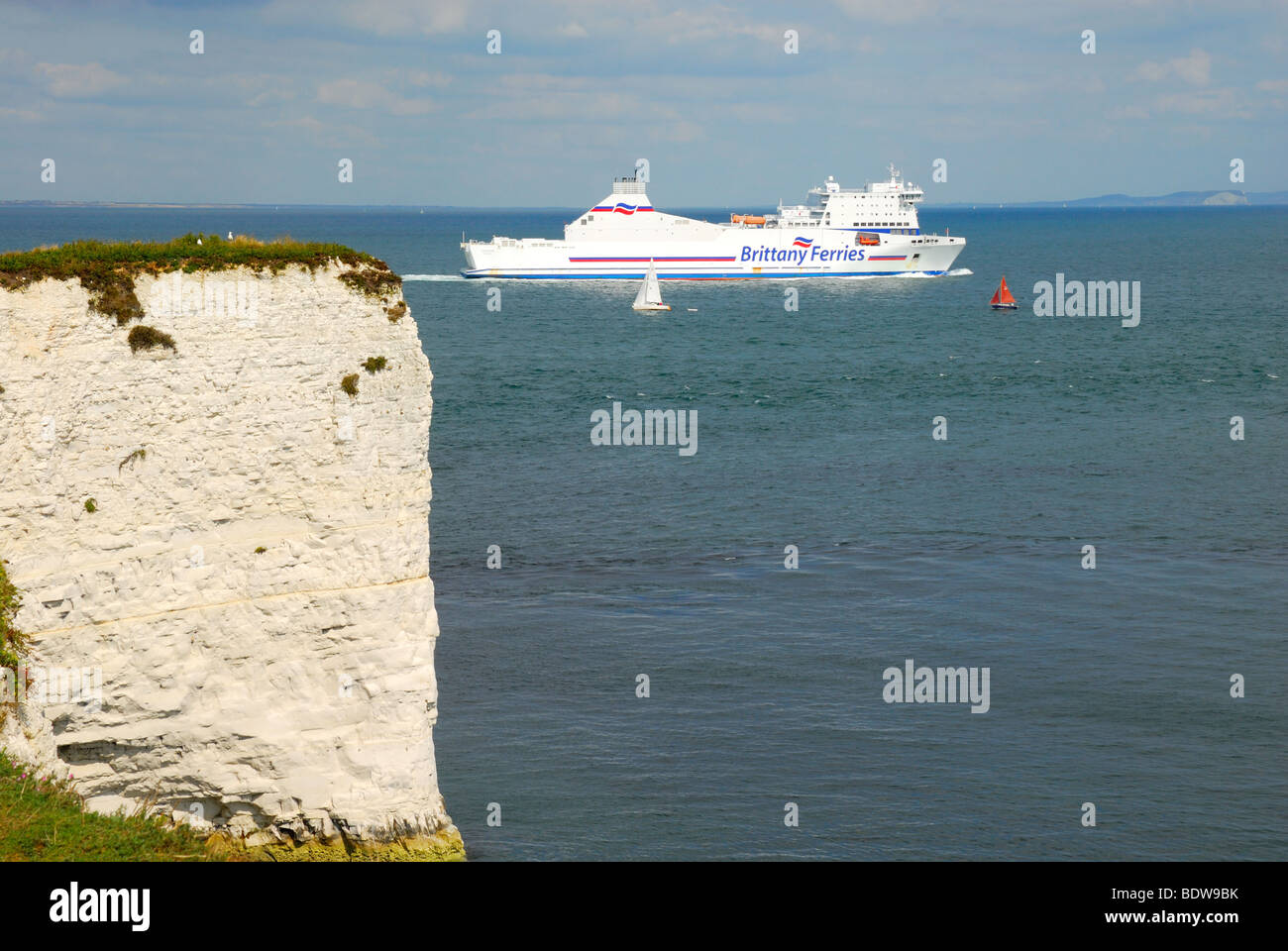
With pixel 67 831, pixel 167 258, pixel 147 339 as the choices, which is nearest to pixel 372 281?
pixel 167 258

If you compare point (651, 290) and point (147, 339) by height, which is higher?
point (651, 290)

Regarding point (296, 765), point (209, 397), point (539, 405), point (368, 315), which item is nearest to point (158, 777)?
point (296, 765)

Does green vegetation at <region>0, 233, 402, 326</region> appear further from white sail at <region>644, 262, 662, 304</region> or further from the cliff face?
white sail at <region>644, 262, 662, 304</region>

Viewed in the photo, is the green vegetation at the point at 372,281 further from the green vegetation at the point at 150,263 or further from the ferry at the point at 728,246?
the ferry at the point at 728,246

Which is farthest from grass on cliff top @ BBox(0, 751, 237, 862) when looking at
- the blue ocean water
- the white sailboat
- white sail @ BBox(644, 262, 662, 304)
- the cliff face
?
white sail @ BBox(644, 262, 662, 304)

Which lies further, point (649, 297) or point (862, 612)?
point (649, 297)

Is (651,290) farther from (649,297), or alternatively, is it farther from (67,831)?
(67,831)

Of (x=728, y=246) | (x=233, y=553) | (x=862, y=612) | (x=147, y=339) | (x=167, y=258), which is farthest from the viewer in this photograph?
(x=728, y=246)
